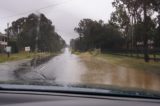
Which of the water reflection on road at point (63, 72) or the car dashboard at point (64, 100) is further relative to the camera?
the water reflection on road at point (63, 72)

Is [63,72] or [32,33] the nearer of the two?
[63,72]

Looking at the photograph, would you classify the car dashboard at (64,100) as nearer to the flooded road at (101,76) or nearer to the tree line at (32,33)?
the flooded road at (101,76)

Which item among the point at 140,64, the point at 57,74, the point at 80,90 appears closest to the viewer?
the point at 80,90

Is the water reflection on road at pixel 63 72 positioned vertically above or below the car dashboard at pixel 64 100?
below

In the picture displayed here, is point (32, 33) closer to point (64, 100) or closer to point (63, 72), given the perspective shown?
point (63, 72)

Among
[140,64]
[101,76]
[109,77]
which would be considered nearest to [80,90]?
[109,77]

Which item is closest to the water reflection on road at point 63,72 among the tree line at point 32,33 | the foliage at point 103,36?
the tree line at point 32,33

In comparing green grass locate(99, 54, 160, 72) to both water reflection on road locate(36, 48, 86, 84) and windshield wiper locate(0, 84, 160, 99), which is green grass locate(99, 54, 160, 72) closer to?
water reflection on road locate(36, 48, 86, 84)

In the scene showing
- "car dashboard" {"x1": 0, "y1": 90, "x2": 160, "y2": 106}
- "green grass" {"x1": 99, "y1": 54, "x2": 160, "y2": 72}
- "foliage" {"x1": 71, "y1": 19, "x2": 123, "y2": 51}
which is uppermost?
"foliage" {"x1": 71, "y1": 19, "x2": 123, "y2": 51}

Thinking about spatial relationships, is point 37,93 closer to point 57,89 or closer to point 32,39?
point 57,89

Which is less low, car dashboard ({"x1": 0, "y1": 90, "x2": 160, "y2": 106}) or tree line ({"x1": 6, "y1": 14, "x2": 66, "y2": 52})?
tree line ({"x1": 6, "y1": 14, "x2": 66, "y2": 52})

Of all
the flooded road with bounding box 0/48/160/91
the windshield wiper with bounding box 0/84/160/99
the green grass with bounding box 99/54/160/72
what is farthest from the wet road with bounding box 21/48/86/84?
the green grass with bounding box 99/54/160/72

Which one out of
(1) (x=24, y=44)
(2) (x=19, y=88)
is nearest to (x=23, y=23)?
(1) (x=24, y=44)

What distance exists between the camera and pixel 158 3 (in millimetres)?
37625
